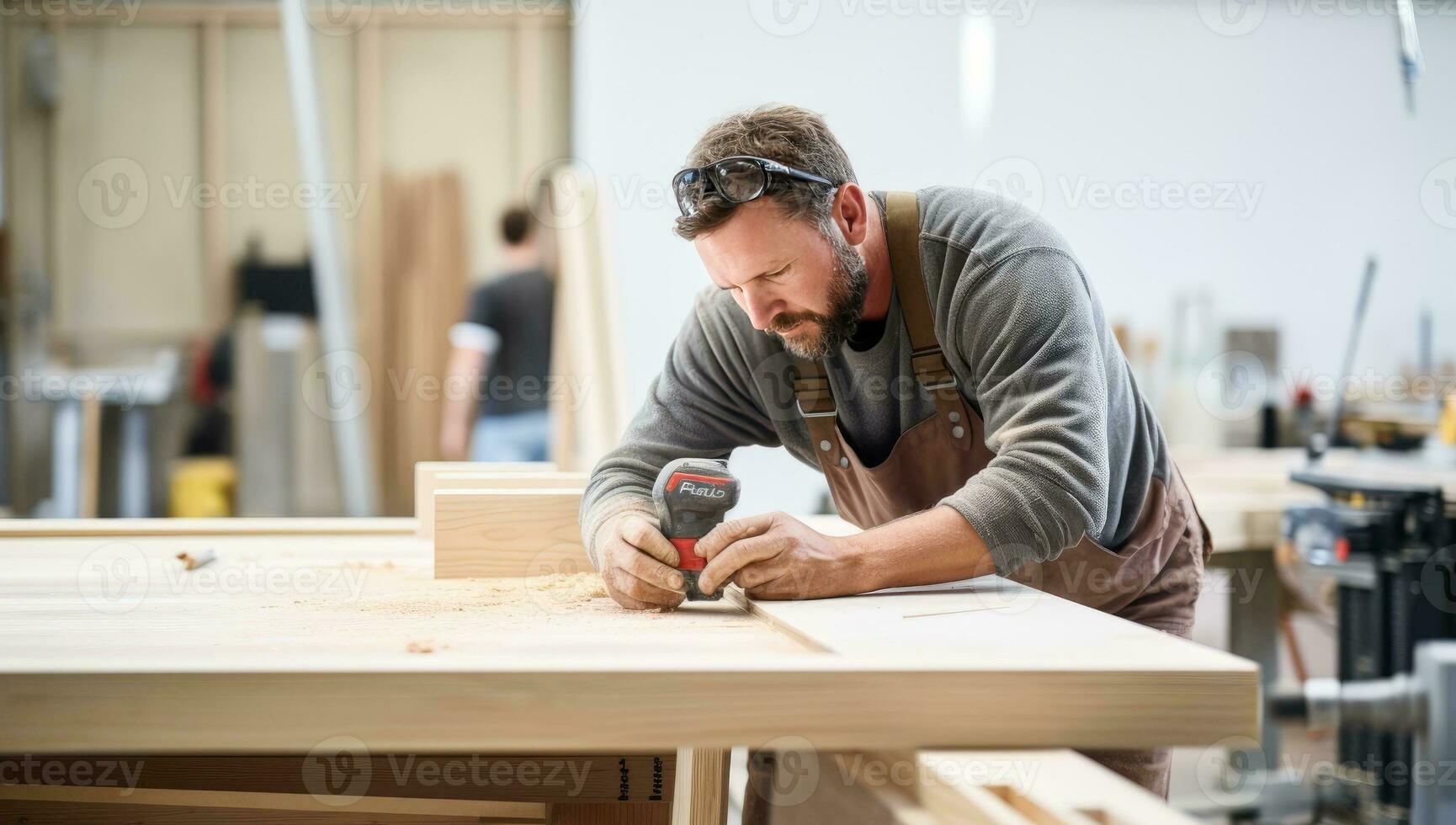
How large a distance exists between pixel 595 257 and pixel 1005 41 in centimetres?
251

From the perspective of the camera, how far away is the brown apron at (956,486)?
175 centimetres

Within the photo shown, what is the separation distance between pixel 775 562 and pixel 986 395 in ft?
1.38

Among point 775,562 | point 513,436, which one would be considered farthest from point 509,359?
point 775,562

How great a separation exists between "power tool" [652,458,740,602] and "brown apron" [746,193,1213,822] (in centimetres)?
44

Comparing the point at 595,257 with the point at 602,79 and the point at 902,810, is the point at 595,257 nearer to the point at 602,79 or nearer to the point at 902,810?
the point at 602,79

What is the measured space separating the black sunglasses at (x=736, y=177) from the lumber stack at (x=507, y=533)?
0.54 metres

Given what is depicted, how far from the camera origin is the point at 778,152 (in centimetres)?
164

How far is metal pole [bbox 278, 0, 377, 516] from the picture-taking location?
5.47 m

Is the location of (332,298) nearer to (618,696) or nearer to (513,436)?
(513,436)

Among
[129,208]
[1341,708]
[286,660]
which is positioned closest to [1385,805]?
[1341,708]

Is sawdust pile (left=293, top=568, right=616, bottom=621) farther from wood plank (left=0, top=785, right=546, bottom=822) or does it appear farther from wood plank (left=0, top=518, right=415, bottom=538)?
wood plank (left=0, top=518, right=415, bottom=538)

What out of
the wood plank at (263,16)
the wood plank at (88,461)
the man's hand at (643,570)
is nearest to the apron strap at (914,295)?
the man's hand at (643,570)

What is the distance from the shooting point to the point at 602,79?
4.13 m

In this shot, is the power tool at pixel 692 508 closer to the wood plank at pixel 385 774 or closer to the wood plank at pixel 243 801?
the wood plank at pixel 385 774
